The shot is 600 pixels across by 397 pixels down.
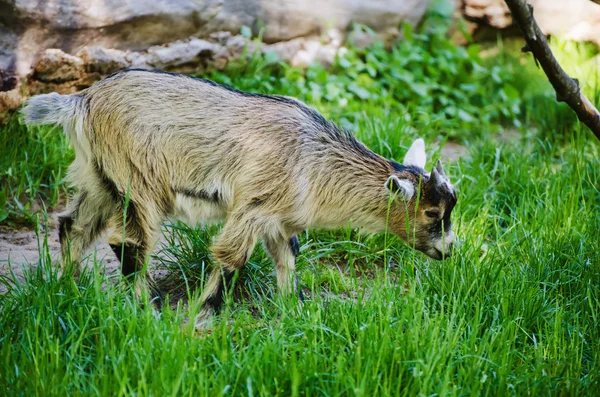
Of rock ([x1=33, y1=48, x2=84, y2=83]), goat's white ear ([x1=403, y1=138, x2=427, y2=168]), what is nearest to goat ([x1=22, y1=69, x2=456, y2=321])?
goat's white ear ([x1=403, y1=138, x2=427, y2=168])

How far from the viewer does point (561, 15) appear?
8.43 metres

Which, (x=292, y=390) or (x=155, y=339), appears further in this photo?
(x=155, y=339)

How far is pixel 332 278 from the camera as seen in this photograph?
14.2ft

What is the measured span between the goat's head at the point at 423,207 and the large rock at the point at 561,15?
4.63m

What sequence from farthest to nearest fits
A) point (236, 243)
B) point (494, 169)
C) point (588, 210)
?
point (494, 169), point (588, 210), point (236, 243)

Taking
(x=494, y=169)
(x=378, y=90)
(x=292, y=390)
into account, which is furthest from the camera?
(x=378, y=90)

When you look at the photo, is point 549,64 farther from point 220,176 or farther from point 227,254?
point 227,254

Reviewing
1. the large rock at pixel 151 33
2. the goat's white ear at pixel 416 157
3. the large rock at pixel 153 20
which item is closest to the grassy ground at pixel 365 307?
the large rock at pixel 151 33

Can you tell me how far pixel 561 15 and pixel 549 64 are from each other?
14.4ft

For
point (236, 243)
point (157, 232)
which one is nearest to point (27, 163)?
point (157, 232)

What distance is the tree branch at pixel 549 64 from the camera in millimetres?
4285

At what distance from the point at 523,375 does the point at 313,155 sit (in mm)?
1784

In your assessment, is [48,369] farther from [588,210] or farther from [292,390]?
[588,210]

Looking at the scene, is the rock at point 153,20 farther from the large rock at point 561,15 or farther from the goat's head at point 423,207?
the goat's head at point 423,207
